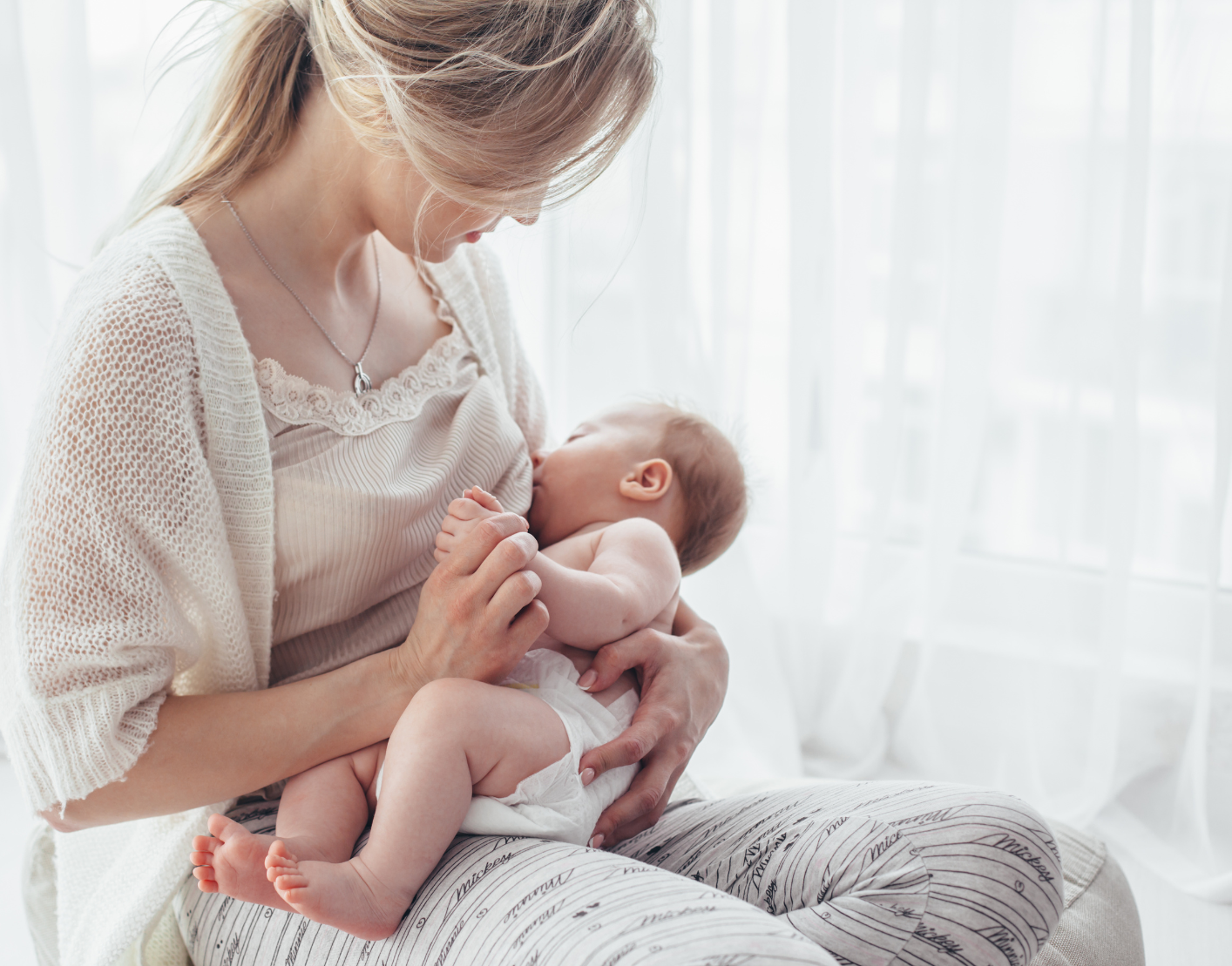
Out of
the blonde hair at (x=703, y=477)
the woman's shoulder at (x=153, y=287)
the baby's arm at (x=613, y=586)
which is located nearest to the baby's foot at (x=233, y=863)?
the baby's arm at (x=613, y=586)

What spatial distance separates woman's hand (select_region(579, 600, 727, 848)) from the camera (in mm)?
1029

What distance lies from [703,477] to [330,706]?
590 millimetres

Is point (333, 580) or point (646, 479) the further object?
point (646, 479)

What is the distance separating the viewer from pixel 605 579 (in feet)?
3.51

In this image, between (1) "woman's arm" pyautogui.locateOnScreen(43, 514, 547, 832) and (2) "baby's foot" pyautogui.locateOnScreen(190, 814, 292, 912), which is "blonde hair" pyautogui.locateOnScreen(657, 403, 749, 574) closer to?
(1) "woman's arm" pyautogui.locateOnScreen(43, 514, 547, 832)

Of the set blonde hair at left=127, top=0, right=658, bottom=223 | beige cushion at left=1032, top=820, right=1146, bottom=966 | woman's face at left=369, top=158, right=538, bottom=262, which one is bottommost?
beige cushion at left=1032, top=820, right=1146, bottom=966

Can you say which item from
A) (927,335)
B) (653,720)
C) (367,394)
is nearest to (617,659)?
(653,720)

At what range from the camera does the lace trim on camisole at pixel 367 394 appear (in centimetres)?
103

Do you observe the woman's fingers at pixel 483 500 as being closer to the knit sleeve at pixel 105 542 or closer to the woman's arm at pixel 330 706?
the woman's arm at pixel 330 706

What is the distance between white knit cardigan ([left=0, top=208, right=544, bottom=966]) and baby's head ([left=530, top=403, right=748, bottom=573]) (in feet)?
1.39

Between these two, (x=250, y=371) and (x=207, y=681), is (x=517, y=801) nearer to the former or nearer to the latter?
(x=207, y=681)

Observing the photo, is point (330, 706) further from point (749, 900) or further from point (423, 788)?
point (749, 900)

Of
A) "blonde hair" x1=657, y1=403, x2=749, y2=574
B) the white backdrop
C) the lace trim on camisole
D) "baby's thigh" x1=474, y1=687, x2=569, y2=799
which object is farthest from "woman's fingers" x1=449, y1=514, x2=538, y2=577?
the white backdrop

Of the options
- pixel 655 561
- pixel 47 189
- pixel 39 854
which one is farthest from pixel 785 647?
pixel 47 189
